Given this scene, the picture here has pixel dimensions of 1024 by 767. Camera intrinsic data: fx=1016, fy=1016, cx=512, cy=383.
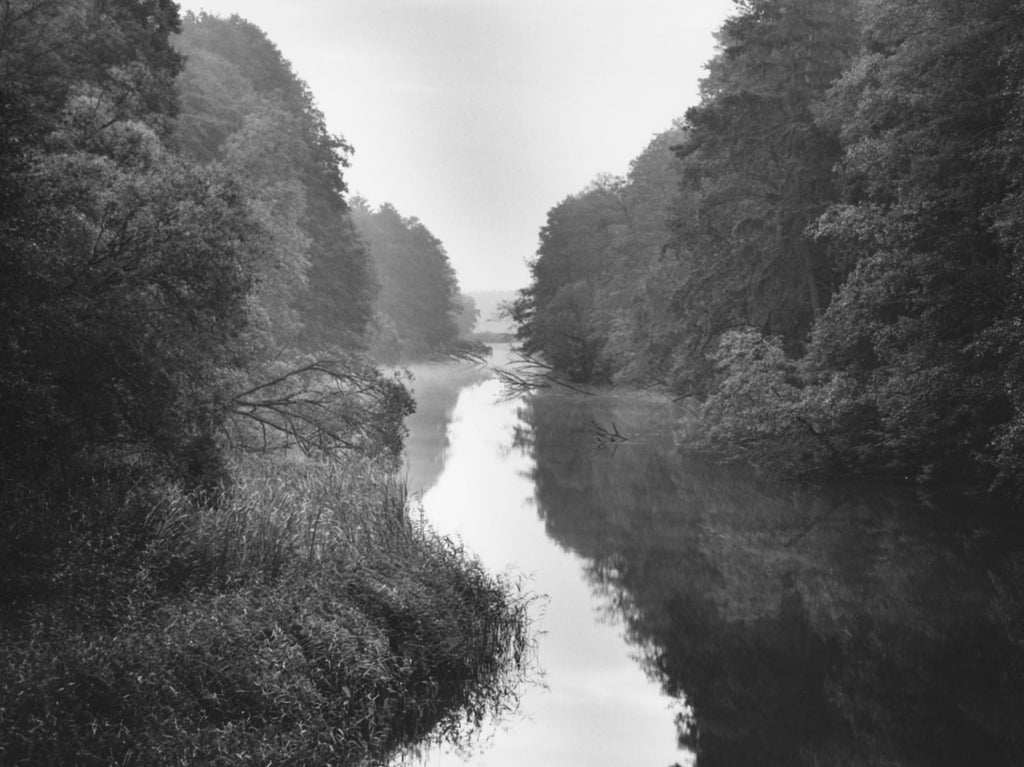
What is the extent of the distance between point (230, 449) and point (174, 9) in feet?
58.3

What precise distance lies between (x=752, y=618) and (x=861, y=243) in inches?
579

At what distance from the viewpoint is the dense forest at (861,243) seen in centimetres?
2181

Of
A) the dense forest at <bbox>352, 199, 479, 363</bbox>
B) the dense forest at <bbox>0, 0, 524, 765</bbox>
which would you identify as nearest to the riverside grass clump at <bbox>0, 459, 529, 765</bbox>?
the dense forest at <bbox>0, 0, 524, 765</bbox>

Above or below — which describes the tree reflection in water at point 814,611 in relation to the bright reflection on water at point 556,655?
above

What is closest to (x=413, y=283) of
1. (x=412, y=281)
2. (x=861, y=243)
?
(x=412, y=281)

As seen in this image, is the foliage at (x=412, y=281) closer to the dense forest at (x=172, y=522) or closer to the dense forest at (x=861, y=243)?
the dense forest at (x=861, y=243)

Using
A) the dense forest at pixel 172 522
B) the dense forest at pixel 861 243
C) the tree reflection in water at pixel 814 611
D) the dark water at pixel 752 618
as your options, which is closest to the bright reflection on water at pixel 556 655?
the dark water at pixel 752 618

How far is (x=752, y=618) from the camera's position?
54.9 ft

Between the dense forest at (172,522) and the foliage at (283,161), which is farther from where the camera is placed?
the foliage at (283,161)

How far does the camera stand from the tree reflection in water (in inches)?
471

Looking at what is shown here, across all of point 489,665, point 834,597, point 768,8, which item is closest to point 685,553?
point 834,597

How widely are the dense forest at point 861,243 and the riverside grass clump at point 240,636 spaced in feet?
36.8

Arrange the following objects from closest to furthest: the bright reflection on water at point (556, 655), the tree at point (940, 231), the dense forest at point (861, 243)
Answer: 1. the bright reflection on water at point (556, 655)
2. the tree at point (940, 231)
3. the dense forest at point (861, 243)

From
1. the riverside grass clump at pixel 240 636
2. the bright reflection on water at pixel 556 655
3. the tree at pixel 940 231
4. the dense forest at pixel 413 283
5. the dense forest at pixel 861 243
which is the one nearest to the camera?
the riverside grass clump at pixel 240 636
